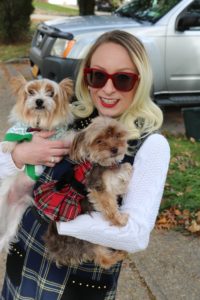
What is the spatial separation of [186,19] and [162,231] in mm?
3807

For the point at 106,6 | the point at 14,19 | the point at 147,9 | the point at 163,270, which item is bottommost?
the point at 106,6

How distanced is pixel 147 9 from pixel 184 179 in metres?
3.68

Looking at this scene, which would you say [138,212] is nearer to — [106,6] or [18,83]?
[18,83]

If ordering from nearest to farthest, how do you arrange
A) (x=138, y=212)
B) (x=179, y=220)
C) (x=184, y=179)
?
(x=138, y=212)
(x=179, y=220)
(x=184, y=179)

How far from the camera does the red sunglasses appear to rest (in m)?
2.18

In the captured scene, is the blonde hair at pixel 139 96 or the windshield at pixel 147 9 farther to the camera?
the windshield at pixel 147 9

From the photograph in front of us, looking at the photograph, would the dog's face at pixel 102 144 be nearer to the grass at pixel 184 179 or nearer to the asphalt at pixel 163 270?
the asphalt at pixel 163 270

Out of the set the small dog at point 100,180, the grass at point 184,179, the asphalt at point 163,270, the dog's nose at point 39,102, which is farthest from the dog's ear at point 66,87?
the grass at point 184,179

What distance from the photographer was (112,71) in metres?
2.22

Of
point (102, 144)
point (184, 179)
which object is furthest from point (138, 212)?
point (184, 179)

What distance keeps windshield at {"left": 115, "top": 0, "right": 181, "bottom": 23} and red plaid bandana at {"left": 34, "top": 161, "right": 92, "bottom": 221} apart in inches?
224

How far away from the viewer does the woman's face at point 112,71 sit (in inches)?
86.8

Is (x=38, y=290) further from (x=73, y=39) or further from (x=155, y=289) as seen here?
(x=73, y=39)

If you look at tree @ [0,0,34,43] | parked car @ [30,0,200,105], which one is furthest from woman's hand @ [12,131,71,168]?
tree @ [0,0,34,43]
